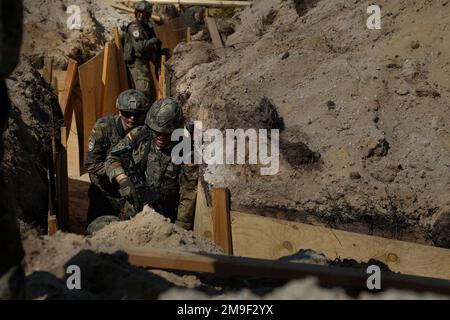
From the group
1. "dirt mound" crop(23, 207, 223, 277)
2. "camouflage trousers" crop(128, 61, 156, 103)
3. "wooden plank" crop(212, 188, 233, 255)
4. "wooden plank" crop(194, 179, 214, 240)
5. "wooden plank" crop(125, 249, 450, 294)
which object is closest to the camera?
Answer: "dirt mound" crop(23, 207, 223, 277)

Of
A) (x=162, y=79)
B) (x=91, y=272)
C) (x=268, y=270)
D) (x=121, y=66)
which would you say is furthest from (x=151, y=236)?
(x=121, y=66)

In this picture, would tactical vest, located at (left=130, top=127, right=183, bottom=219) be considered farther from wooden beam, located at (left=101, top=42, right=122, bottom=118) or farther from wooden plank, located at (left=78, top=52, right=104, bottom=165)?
wooden beam, located at (left=101, top=42, right=122, bottom=118)

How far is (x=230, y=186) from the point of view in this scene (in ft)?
23.8

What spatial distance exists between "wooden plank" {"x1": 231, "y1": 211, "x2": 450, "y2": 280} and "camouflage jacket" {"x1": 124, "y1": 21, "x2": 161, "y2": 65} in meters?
7.25

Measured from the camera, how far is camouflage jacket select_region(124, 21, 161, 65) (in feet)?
39.3

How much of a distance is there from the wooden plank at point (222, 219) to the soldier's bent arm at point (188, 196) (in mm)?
1205

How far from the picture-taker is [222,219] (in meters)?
5.28

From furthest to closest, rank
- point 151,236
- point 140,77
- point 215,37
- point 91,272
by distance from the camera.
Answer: point 215,37
point 140,77
point 151,236
point 91,272

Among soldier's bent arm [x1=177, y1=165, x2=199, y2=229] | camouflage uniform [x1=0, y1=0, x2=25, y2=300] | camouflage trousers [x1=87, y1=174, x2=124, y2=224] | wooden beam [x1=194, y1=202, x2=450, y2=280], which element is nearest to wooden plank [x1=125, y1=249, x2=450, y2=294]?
wooden beam [x1=194, y1=202, x2=450, y2=280]

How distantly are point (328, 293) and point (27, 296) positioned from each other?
1.54 meters

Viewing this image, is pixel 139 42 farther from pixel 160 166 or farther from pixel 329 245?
pixel 329 245

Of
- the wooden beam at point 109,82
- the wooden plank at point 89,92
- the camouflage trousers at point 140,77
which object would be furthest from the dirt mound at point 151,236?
the camouflage trousers at point 140,77

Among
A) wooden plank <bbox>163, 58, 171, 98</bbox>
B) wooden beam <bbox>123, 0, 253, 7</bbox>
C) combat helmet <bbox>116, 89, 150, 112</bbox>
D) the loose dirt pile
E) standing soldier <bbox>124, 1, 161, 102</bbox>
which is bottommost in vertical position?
the loose dirt pile

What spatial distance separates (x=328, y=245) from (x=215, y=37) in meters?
8.16
